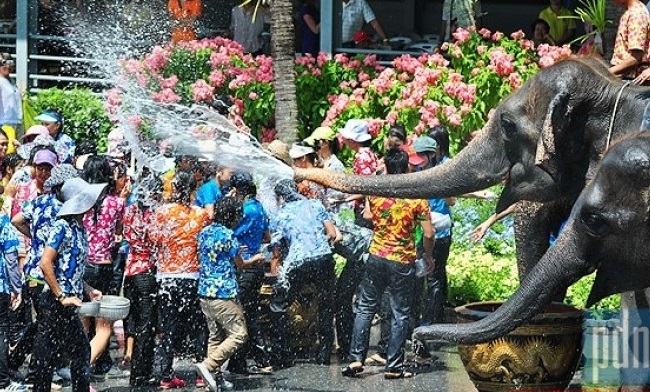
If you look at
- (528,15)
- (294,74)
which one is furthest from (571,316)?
(528,15)

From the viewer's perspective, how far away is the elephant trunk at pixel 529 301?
8.19 m

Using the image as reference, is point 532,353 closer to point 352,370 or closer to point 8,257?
point 352,370

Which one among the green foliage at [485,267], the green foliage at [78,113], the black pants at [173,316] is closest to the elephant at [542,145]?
the black pants at [173,316]

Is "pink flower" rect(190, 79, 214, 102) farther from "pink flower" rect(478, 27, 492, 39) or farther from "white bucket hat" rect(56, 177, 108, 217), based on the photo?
"white bucket hat" rect(56, 177, 108, 217)

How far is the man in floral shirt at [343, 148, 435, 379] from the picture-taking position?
1227cm

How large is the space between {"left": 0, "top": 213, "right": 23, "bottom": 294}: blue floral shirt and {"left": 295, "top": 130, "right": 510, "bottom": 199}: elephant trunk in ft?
9.16

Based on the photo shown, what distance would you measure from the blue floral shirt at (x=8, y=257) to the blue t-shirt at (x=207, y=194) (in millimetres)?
1664

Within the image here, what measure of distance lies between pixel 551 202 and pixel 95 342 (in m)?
4.11

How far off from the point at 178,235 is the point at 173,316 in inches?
27.6

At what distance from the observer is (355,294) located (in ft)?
44.5

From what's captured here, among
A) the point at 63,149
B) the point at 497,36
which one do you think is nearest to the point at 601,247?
the point at 63,149

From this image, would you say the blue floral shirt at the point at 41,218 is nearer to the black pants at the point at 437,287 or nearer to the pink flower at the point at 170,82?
the black pants at the point at 437,287

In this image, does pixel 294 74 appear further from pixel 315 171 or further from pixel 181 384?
pixel 315 171

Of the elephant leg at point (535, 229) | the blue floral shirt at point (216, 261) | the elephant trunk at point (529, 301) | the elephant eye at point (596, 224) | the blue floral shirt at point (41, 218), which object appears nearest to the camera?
the elephant eye at point (596, 224)
